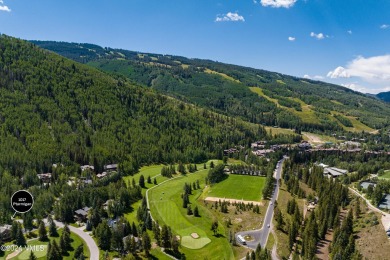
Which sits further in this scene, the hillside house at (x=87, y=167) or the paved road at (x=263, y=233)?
the hillside house at (x=87, y=167)

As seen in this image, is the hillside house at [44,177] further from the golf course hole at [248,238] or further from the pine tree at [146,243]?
the golf course hole at [248,238]

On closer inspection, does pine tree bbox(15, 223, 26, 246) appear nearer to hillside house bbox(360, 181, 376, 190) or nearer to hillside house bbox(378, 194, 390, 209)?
hillside house bbox(378, 194, 390, 209)

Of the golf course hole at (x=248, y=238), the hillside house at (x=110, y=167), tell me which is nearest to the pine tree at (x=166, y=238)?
the golf course hole at (x=248, y=238)

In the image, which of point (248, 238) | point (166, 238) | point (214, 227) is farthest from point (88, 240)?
point (248, 238)

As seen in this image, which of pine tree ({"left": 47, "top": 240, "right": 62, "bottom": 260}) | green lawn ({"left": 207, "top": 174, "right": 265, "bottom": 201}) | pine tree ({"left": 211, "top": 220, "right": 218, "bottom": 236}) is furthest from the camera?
green lawn ({"left": 207, "top": 174, "right": 265, "bottom": 201})

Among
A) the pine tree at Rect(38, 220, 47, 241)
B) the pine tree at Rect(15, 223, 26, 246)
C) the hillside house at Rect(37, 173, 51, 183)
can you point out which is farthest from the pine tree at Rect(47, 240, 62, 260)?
the hillside house at Rect(37, 173, 51, 183)

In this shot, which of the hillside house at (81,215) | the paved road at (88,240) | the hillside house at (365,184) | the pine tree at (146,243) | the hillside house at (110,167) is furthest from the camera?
the hillside house at (110,167)

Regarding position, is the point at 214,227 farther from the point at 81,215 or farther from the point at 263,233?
the point at 81,215

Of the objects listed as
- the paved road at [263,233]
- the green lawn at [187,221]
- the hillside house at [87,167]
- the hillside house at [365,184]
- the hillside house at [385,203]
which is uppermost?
the hillside house at [385,203]
